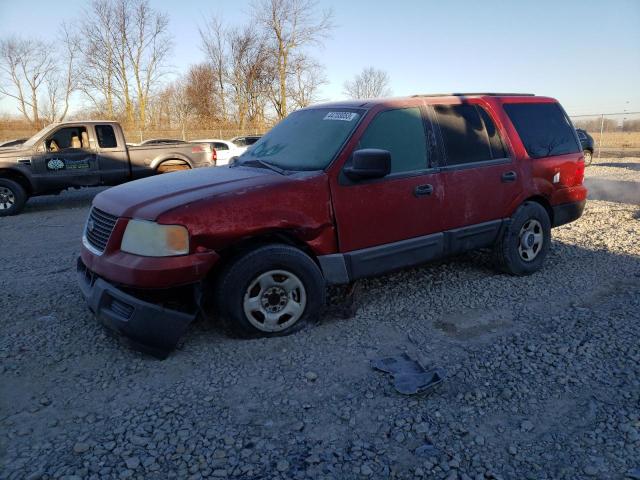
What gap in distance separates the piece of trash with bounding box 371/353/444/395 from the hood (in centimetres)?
153

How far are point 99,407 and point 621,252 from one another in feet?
19.0

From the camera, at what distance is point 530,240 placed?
4.87 meters

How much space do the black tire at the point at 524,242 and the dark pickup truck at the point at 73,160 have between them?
850 cm

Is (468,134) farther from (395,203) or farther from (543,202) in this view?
(543,202)

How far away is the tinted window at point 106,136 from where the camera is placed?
10.4 m

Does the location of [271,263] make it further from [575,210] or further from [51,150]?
[51,150]

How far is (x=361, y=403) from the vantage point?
108 inches

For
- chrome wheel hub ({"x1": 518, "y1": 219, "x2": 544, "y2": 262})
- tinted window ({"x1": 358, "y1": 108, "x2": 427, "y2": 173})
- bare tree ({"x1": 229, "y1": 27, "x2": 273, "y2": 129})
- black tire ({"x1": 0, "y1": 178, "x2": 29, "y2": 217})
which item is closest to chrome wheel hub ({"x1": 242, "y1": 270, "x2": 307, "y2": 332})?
tinted window ({"x1": 358, "y1": 108, "x2": 427, "y2": 173})

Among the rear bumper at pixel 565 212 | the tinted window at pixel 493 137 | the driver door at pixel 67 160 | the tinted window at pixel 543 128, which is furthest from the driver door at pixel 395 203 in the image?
the driver door at pixel 67 160

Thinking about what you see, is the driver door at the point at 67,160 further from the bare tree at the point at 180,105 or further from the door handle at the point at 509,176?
the bare tree at the point at 180,105

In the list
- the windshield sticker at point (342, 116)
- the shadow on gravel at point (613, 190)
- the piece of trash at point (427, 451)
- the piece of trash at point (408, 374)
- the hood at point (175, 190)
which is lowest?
the piece of trash at point (427, 451)

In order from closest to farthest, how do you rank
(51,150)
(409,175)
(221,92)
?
1. (409,175)
2. (51,150)
3. (221,92)

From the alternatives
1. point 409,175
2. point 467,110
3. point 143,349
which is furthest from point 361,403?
point 467,110

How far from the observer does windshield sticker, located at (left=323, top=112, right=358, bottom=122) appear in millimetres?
3920
